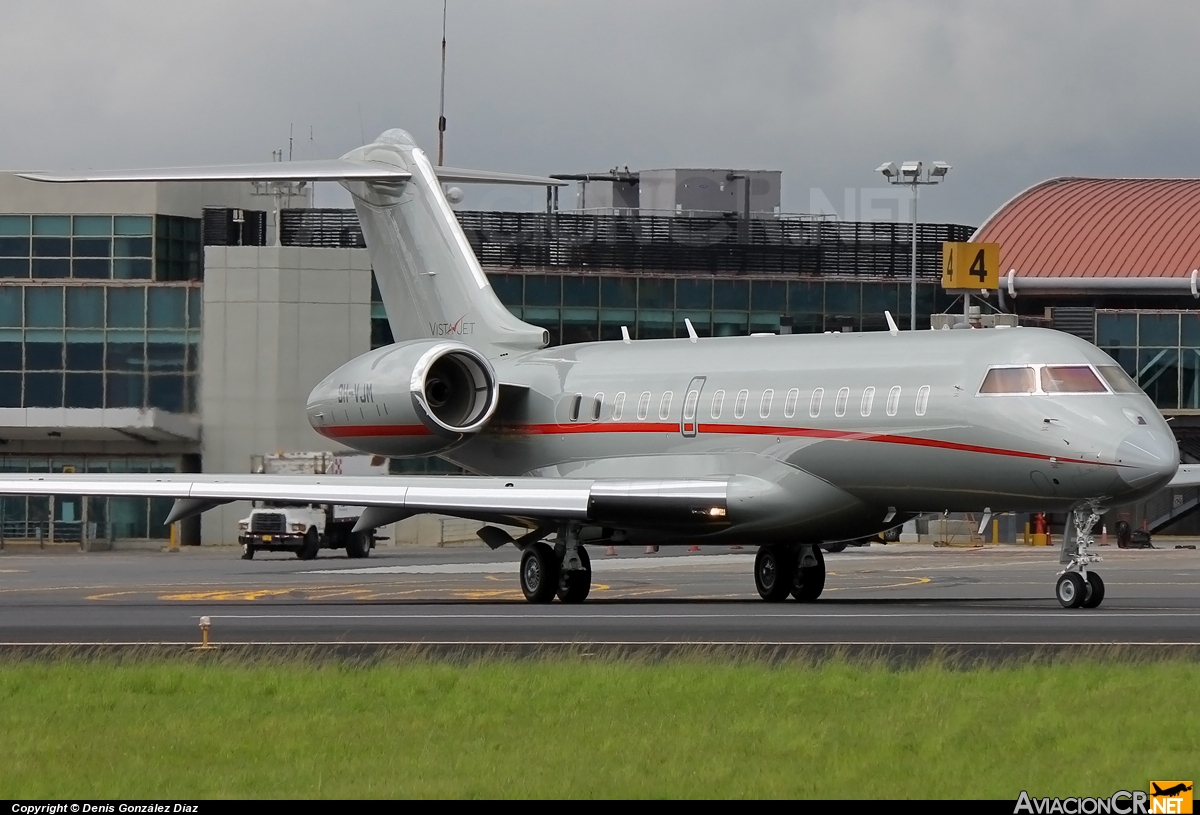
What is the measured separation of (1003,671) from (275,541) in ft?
119

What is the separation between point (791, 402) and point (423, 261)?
30.0 feet

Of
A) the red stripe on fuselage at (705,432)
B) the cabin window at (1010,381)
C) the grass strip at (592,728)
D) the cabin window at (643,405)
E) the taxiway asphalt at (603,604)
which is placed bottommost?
the taxiway asphalt at (603,604)

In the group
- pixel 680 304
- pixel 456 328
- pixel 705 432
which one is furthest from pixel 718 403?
pixel 680 304

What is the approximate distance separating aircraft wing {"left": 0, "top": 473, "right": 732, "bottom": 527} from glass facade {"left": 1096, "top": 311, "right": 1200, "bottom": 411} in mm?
43805

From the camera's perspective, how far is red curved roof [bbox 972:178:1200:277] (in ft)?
232

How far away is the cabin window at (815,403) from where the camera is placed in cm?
2488

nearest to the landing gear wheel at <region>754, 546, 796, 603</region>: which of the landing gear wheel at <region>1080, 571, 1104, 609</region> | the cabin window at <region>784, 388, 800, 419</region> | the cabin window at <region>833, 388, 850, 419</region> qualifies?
the cabin window at <region>784, 388, 800, 419</region>

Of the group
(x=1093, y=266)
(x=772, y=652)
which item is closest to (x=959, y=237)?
(x=1093, y=266)

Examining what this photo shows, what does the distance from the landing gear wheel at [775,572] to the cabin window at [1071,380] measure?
5.69 meters

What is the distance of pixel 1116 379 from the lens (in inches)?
903

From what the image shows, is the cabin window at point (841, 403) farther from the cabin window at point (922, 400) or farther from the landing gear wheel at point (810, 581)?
the landing gear wheel at point (810, 581)

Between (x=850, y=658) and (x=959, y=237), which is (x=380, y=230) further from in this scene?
(x=959, y=237)

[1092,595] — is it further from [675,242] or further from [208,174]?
[675,242]

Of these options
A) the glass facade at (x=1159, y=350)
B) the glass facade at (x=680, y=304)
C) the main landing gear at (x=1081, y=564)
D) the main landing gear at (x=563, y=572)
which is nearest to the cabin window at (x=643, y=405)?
the main landing gear at (x=563, y=572)
